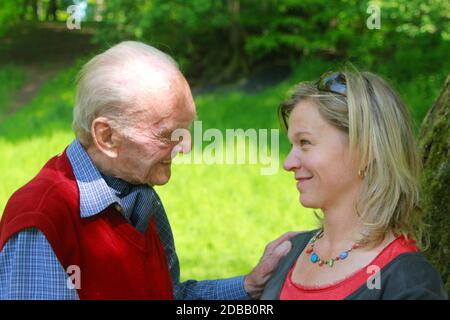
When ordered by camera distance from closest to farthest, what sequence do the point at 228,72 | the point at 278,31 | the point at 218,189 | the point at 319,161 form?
the point at 319,161 → the point at 218,189 → the point at 278,31 → the point at 228,72

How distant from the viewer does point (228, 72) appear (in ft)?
42.1

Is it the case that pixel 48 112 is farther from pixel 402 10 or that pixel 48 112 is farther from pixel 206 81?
pixel 402 10

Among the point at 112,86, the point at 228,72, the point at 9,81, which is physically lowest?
the point at 9,81

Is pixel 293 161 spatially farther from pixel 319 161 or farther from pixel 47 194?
pixel 47 194

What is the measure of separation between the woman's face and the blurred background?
3196 mm

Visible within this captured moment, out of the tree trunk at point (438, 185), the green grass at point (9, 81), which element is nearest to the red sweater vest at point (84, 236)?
the tree trunk at point (438, 185)

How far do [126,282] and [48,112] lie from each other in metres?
8.63

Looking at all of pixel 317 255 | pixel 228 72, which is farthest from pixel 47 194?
pixel 228 72

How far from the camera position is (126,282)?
2.32 meters

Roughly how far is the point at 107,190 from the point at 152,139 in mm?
211

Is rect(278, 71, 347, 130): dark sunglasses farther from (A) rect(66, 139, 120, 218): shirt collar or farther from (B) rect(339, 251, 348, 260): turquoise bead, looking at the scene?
(A) rect(66, 139, 120, 218): shirt collar

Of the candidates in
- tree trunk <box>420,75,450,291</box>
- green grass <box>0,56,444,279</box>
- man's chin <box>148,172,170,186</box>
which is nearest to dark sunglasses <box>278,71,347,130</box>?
man's chin <box>148,172,170,186</box>

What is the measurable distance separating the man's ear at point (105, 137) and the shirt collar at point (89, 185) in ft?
0.18

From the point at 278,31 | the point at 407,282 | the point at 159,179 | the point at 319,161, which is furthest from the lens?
the point at 278,31
